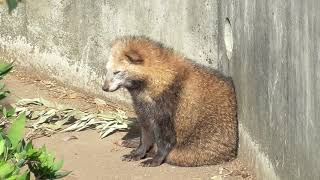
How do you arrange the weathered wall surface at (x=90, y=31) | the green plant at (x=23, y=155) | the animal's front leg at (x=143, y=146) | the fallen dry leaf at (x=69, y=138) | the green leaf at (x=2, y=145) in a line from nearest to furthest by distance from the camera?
the green leaf at (x=2, y=145) → the green plant at (x=23, y=155) → the animal's front leg at (x=143, y=146) → the weathered wall surface at (x=90, y=31) → the fallen dry leaf at (x=69, y=138)

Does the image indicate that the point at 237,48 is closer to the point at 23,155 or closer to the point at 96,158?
the point at 96,158

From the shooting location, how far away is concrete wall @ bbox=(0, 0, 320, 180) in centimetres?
465

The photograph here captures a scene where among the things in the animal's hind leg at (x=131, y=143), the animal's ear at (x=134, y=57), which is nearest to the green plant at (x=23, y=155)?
the animal's ear at (x=134, y=57)

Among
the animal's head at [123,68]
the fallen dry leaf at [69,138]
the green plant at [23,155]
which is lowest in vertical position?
the fallen dry leaf at [69,138]

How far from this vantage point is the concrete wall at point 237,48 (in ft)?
15.3

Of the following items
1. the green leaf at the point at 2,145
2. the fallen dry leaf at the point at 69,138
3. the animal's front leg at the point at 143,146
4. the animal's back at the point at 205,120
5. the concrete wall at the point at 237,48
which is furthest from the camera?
the fallen dry leaf at the point at 69,138

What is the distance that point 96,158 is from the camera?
6961mm

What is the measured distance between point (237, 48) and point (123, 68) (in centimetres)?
95

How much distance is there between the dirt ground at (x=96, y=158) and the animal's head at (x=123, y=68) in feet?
2.18

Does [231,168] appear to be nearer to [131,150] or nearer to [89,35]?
[131,150]

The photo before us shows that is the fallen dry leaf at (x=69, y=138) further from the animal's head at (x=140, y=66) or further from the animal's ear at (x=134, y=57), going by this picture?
the animal's ear at (x=134, y=57)

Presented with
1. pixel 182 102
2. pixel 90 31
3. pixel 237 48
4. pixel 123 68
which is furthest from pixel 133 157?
pixel 90 31

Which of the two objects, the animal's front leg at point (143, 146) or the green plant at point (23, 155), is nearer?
the green plant at point (23, 155)

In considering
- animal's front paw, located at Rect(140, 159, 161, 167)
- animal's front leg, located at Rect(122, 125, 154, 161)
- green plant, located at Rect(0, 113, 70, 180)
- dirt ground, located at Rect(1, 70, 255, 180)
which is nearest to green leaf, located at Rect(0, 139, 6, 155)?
green plant, located at Rect(0, 113, 70, 180)
